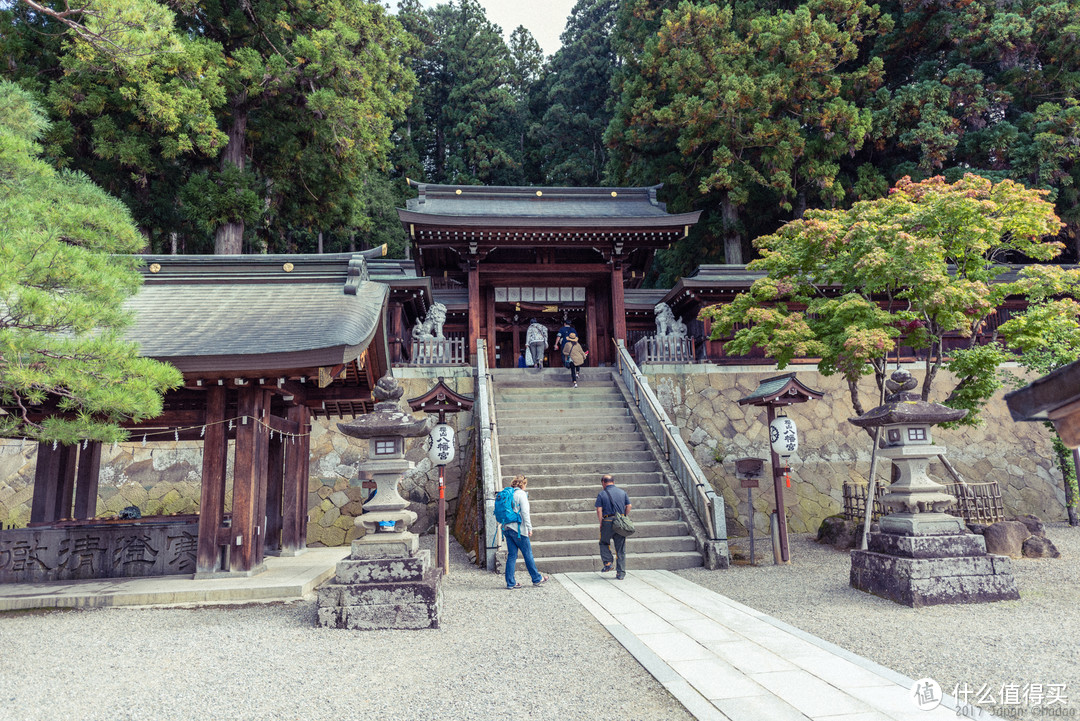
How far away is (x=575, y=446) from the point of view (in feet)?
39.3

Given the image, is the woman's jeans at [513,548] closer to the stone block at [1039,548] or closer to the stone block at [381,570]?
the stone block at [381,570]

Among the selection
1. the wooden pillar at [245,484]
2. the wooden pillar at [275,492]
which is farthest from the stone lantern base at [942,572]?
the wooden pillar at [275,492]

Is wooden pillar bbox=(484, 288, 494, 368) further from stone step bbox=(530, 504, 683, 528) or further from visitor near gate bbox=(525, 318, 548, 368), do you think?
stone step bbox=(530, 504, 683, 528)

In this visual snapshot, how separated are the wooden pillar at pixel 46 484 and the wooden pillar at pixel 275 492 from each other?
2.98m

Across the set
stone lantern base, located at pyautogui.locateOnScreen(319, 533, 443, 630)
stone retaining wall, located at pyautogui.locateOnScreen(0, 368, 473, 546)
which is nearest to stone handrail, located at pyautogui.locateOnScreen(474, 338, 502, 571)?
stone retaining wall, located at pyautogui.locateOnScreen(0, 368, 473, 546)

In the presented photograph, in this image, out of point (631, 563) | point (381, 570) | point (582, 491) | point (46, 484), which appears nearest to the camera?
point (381, 570)

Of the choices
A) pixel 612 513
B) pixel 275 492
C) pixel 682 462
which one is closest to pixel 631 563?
pixel 612 513

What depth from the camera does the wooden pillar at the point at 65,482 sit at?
8664 millimetres

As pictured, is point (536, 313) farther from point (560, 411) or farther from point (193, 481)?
point (193, 481)

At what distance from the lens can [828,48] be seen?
2081 cm

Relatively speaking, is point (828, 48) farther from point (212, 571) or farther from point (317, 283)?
point (212, 571)

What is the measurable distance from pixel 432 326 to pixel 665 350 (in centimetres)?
660

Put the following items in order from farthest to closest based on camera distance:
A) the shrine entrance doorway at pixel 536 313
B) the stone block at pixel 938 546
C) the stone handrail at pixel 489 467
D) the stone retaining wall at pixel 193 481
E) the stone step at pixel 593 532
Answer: the shrine entrance doorway at pixel 536 313 → the stone retaining wall at pixel 193 481 → the stone step at pixel 593 532 → the stone handrail at pixel 489 467 → the stone block at pixel 938 546

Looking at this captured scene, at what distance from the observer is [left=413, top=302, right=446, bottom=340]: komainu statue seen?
15.4 m
